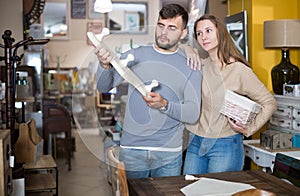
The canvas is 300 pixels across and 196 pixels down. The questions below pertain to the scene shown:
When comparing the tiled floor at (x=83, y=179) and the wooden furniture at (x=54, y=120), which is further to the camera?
the wooden furniture at (x=54, y=120)

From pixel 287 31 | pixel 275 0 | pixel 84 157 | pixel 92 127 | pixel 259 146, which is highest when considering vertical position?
pixel 275 0

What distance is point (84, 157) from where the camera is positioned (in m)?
6.04

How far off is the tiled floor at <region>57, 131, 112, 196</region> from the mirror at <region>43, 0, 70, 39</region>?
454cm

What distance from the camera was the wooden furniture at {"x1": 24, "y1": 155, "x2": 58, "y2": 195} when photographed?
319 cm

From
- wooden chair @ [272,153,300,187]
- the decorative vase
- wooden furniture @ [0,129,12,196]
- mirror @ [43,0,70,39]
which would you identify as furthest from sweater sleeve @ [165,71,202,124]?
mirror @ [43,0,70,39]

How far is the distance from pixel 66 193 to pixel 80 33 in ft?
21.1

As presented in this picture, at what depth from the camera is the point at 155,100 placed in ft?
5.04

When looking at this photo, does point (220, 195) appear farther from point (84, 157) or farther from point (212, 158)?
point (84, 157)

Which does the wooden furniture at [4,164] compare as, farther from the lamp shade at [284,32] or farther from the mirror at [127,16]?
the mirror at [127,16]

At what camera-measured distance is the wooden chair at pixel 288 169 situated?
1.88 metres

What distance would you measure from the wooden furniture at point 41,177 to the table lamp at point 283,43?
1933 mm

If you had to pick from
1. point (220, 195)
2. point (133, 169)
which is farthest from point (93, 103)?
point (220, 195)

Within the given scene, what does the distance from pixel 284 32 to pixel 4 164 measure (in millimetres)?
2303

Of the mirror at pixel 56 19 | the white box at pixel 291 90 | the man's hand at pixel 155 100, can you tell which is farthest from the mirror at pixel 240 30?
the mirror at pixel 56 19
